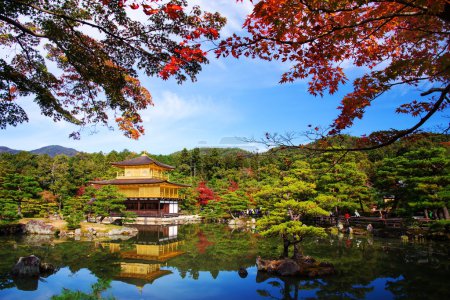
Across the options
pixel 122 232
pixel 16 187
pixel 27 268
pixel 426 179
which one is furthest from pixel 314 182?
pixel 16 187

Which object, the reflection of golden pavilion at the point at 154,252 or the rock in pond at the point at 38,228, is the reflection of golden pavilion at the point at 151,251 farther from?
the rock in pond at the point at 38,228

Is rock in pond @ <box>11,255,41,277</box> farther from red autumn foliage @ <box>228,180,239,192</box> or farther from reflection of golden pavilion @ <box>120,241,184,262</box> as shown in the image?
red autumn foliage @ <box>228,180,239,192</box>

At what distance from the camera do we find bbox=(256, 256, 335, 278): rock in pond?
8.62 metres

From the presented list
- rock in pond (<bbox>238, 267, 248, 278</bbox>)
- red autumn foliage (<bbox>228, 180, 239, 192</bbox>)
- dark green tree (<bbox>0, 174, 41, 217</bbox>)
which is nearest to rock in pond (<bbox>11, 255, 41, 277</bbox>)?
rock in pond (<bbox>238, 267, 248, 278</bbox>)

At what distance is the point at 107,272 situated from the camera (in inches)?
366

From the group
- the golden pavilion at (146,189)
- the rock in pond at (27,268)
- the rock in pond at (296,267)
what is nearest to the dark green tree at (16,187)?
the golden pavilion at (146,189)

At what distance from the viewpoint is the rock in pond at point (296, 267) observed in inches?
340

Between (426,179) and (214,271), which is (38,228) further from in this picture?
(426,179)

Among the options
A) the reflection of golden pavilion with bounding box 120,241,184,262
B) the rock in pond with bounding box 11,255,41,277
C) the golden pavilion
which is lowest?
the reflection of golden pavilion with bounding box 120,241,184,262

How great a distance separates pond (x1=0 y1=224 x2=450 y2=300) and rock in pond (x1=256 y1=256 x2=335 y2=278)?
0.78ft

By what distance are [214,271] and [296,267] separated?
256 cm

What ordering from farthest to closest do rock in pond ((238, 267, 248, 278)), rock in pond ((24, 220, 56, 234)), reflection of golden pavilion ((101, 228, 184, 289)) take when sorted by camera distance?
rock in pond ((24, 220, 56, 234)), rock in pond ((238, 267, 248, 278)), reflection of golden pavilion ((101, 228, 184, 289))

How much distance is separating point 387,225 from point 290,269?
487 inches

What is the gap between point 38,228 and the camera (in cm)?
1734
